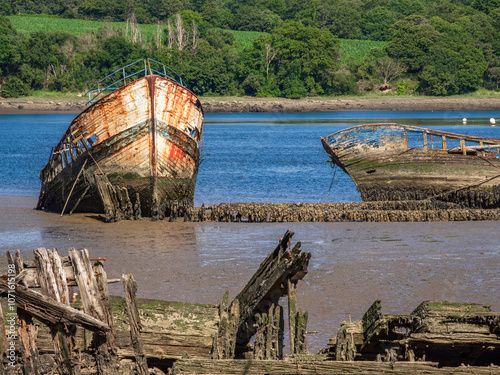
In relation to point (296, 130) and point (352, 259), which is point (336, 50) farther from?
point (352, 259)

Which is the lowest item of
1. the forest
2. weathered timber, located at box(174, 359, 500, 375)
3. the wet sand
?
the wet sand

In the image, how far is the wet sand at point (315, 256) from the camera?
10.9m

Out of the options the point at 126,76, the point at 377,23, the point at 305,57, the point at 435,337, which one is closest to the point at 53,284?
the point at 435,337

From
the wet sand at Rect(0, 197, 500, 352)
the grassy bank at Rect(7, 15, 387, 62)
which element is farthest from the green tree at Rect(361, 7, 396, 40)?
the wet sand at Rect(0, 197, 500, 352)

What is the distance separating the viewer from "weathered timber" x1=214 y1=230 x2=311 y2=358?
7.02 m

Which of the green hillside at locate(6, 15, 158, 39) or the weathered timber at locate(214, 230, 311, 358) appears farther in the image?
the green hillside at locate(6, 15, 158, 39)

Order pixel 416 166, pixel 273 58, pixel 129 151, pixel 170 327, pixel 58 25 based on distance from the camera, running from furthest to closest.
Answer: pixel 58 25 → pixel 273 58 → pixel 416 166 → pixel 129 151 → pixel 170 327

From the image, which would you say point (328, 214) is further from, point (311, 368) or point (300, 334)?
point (311, 368)

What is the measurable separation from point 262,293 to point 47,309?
7.47 feet

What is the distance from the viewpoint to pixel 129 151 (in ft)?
60.7

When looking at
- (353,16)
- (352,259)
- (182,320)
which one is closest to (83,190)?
(352,259)

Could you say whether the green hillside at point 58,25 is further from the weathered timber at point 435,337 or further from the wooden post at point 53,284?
the weathered timber at point 435,337

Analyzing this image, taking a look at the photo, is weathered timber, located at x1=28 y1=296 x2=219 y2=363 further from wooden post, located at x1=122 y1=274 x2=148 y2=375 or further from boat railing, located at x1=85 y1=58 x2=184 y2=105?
boat railing, located at x1=85 y1=58 x2=184 y2=105

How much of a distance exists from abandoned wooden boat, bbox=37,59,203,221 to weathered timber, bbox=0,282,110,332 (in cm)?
1156
